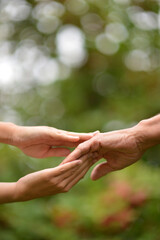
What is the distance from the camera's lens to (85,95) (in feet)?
24.1

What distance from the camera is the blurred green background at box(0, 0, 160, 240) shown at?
3.33 metres

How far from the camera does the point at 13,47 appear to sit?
713 cm

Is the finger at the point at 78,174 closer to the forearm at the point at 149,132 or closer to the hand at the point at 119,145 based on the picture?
the hand at the point at 119,145

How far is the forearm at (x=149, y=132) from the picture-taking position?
78.5 inches

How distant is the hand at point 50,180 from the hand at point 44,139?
203 mm

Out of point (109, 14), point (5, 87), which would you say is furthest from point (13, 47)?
point (109, 14)

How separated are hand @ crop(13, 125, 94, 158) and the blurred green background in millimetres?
1266

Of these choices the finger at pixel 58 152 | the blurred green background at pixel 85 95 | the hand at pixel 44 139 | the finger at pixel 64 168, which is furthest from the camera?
the blurred green background at pixel 85 95

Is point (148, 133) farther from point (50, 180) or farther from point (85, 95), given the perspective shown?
point (85, 95)

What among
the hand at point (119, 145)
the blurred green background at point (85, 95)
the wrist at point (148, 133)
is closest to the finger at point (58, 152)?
the hand at point (119, 145)

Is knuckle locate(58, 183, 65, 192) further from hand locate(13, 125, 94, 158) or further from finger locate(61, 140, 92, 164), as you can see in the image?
hand locate(13, 125, 94, 158)

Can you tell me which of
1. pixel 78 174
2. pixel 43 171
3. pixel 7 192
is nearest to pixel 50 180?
pixel 43 171

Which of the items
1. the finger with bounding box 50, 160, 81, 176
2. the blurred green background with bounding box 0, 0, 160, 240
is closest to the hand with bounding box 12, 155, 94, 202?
the finger with bounding box 50, 160, 81, 176

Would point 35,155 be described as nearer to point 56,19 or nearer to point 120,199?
point 120,199
